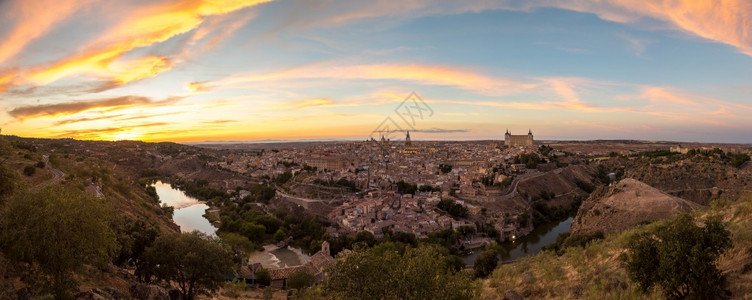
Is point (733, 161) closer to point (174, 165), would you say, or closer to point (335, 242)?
point (335, 242)

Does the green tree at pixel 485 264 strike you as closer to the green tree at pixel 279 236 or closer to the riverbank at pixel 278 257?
the riverbank at pixel 278 257

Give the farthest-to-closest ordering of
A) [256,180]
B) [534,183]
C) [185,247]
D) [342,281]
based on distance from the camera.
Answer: [256,180]
[534,183]
[185,247]
[342,281]

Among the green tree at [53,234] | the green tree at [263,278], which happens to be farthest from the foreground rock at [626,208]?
the green tree at [53,234]

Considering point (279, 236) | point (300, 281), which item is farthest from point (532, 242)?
point (300, 281)

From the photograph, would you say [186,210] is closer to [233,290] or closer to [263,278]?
[263,278]

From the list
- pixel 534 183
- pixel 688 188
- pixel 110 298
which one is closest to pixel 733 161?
pixel 688 188

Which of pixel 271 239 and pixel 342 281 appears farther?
pixel 271 239
